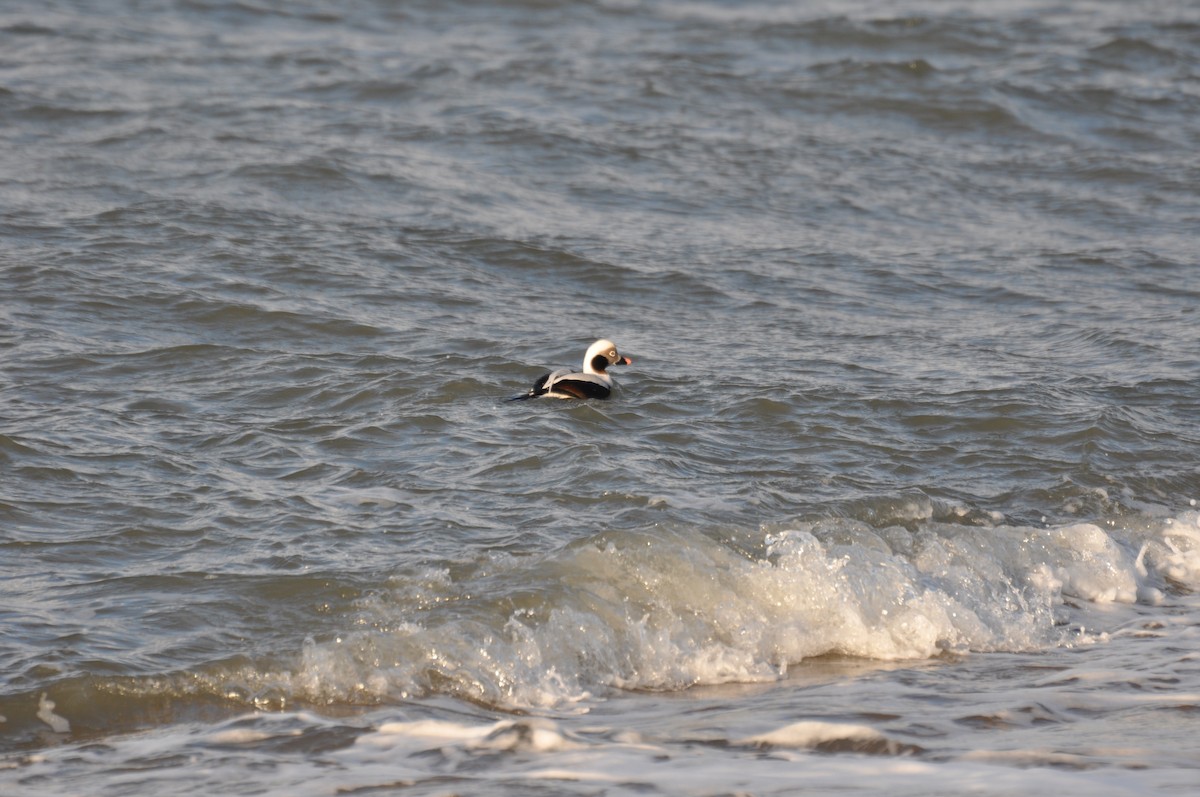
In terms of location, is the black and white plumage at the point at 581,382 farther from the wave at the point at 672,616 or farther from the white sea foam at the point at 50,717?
the white sea foam at the point at 50,717

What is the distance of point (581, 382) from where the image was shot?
9.06 m

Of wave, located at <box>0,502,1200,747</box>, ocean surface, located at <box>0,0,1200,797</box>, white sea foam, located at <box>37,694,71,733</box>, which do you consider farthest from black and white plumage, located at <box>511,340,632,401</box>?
white sea foam, located at <box>37,694,71,733</box>

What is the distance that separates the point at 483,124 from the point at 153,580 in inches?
367

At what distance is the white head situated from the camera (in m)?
9.45

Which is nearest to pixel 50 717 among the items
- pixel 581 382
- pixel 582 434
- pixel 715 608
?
pixel 715 608

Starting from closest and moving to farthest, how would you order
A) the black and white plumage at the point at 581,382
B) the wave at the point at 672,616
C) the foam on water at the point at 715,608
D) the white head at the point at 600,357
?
1. the wave at the point at 672,616
2. the foam on water at the point at 715,608
3. the black and white plumage at the point at 581,382
4. the white head at the point at 600,357

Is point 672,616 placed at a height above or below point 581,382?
below

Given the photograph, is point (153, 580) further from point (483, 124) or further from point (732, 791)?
point (483, 124)

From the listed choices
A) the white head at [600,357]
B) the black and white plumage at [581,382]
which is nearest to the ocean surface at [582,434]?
the black and white plumage at [581,382]

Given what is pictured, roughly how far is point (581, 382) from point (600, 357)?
478 millimetres

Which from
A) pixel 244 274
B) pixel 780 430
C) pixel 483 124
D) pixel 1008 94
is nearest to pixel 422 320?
pixel 244 274

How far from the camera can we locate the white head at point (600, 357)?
31.0 feet

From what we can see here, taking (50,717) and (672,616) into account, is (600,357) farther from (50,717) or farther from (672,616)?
(50,717)

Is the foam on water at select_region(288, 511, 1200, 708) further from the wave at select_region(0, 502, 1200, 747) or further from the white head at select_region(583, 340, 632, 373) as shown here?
the white head at select_region(583, 340, 632, 373)
